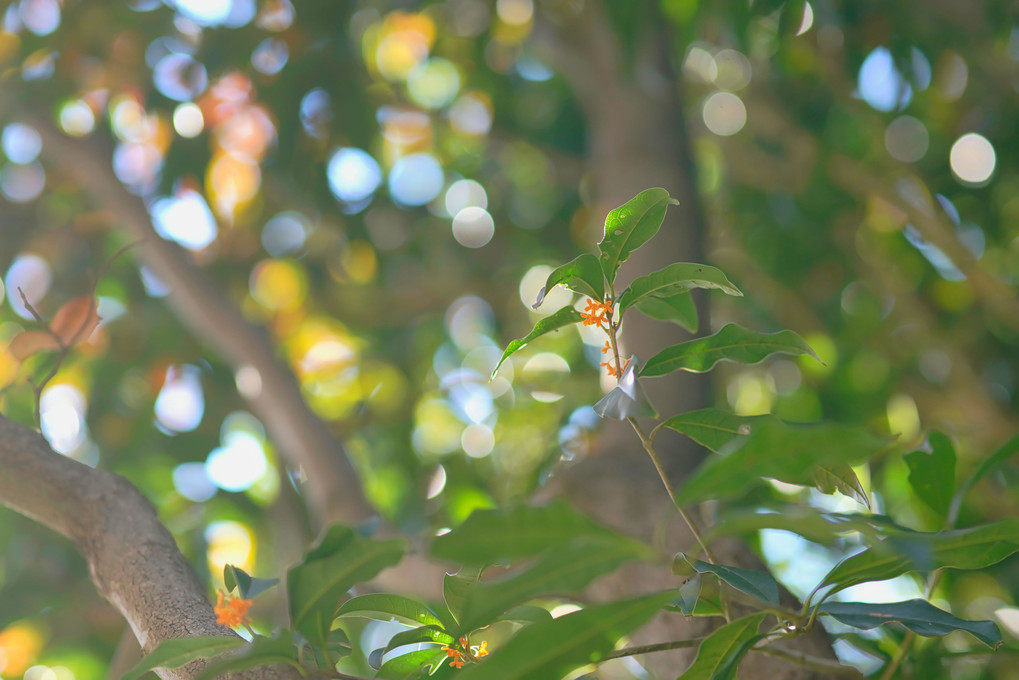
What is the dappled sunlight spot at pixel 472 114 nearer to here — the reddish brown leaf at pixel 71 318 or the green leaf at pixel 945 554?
the reddish brown leaf at pixel 71 318

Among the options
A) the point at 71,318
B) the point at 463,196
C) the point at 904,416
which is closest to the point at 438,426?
the point at 463,196

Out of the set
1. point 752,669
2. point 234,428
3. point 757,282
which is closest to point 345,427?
point 234,428

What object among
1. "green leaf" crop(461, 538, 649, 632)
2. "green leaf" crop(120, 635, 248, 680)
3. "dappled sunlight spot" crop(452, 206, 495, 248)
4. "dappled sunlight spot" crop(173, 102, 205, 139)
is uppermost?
"green leaf" crop(461, 538, 649, 632)

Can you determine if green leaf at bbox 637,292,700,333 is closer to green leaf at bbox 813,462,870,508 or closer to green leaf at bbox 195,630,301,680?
green leaf at bbox 813,462,870,508

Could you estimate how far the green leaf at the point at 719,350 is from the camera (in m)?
0.53

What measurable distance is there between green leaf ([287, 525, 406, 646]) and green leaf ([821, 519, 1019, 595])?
0.29 metres

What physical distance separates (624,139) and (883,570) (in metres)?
1.00

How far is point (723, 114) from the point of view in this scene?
2.18 metres

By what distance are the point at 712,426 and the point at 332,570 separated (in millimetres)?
285

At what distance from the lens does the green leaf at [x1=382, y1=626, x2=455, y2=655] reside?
1.78ft

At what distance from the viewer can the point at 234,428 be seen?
7.21 feet

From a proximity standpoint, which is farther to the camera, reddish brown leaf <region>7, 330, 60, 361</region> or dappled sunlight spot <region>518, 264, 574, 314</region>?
dappled sunlight spot <region>518, 264, 574, 314</region>

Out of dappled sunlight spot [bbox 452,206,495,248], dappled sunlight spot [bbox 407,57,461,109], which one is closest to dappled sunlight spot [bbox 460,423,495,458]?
dappled sunlight spot [bbox 452,206,495,248]

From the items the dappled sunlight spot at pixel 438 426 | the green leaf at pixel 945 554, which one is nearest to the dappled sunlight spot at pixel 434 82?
the dappled sunlight spot at pixel 438 426
